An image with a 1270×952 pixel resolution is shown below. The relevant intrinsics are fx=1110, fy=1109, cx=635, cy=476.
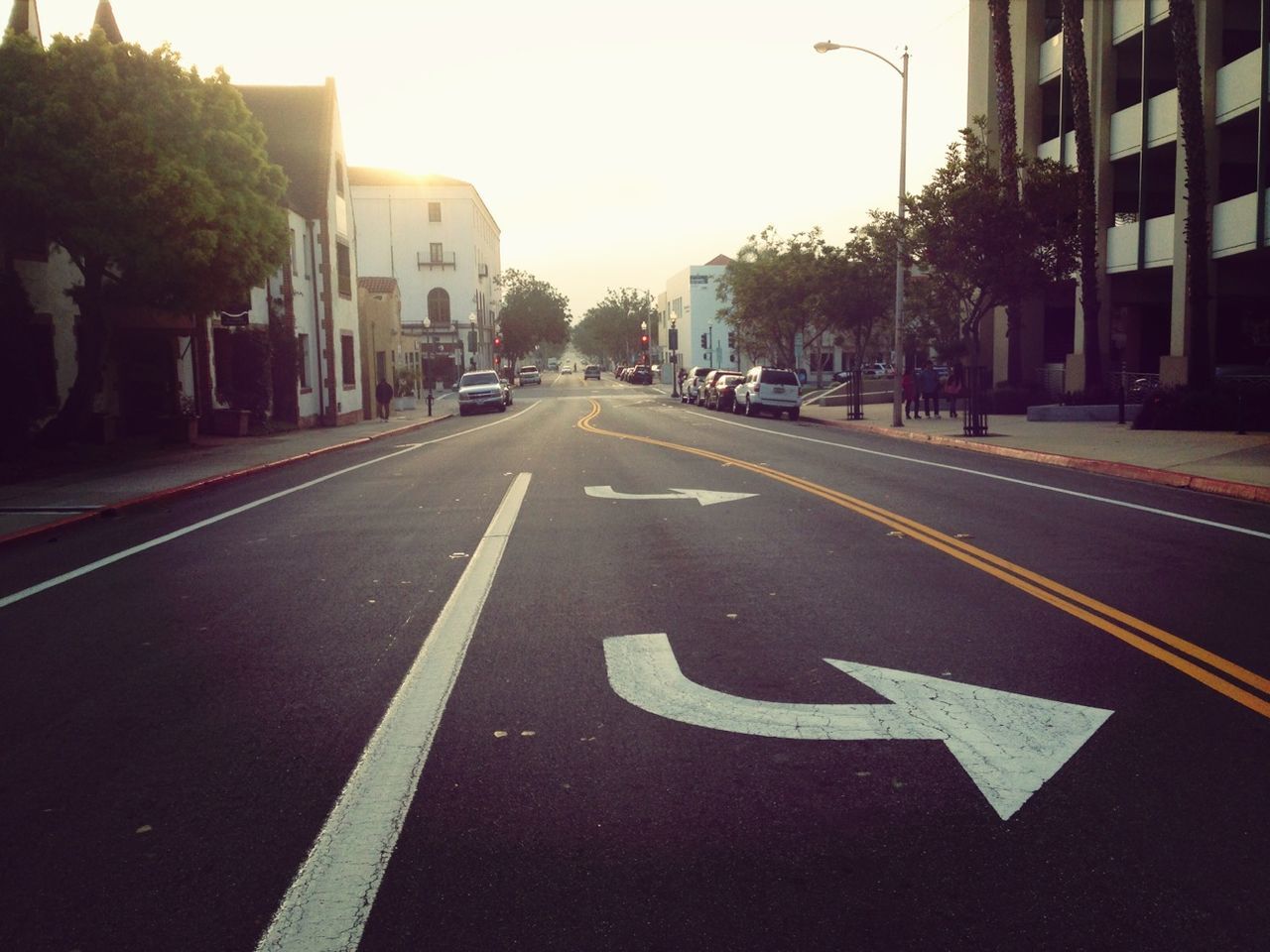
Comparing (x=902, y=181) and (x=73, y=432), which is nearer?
(x=73, y=432)

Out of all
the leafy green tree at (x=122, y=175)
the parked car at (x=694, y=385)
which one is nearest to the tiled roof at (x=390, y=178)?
the parked car at (x=694, y=385)

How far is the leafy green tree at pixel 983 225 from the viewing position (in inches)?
1186

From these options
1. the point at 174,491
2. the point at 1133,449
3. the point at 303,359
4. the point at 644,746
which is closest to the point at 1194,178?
the point at 1133,449

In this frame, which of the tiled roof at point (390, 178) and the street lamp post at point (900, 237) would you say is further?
the tiled roof at point (390, 178)

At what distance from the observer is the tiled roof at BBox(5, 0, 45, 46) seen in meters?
25.9

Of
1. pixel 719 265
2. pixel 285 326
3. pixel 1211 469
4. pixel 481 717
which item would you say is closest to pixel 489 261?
pixel 719 265

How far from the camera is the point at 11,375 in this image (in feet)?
64.1

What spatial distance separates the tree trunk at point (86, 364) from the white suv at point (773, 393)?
23.4 m

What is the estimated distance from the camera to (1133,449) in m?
19.7

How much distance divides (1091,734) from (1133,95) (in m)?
40.3

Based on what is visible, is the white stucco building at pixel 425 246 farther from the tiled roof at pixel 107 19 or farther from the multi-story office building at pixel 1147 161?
the tiled roof at pixel 107 19

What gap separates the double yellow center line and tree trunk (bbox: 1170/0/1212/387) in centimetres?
2003

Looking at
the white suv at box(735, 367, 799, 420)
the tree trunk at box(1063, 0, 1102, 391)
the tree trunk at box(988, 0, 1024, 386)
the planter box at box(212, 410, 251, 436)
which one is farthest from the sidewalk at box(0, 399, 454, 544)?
the tree trunk at box(1063, 0, 1102, 391)

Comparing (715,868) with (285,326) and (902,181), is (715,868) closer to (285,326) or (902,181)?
(902,181)
